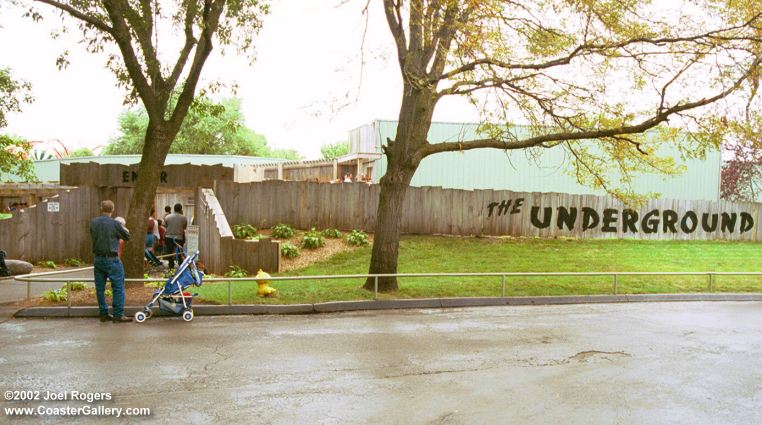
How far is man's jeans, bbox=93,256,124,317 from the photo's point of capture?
1016cm

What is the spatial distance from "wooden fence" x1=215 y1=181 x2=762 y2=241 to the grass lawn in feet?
2.04

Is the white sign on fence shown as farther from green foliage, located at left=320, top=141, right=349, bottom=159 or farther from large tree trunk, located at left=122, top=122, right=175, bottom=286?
green foliage, located at left=320, top=141, right=349, bottom=159

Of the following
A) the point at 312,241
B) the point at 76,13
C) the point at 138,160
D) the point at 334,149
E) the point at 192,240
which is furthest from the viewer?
the point at 334,149

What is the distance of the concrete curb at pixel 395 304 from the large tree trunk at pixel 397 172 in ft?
3.79

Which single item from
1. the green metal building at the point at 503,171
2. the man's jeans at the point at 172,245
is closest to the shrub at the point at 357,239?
the man's jeans at the point at 172,245

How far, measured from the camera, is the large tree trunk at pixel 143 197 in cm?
1291

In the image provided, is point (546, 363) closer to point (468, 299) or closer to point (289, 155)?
point (468, 299)

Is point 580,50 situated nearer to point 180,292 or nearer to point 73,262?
point 180,292

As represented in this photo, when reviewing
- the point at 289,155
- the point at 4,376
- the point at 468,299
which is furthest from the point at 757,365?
the point at 289,155

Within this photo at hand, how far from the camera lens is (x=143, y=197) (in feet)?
42.4

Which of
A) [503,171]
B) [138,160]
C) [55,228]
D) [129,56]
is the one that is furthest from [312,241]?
[138,160]

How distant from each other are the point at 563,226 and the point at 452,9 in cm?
1296

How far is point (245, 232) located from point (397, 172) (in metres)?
7.52

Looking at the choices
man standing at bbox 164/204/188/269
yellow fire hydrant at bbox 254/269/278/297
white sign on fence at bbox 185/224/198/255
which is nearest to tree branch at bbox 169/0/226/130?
white sign on fence at bbox 185/224/198/255
